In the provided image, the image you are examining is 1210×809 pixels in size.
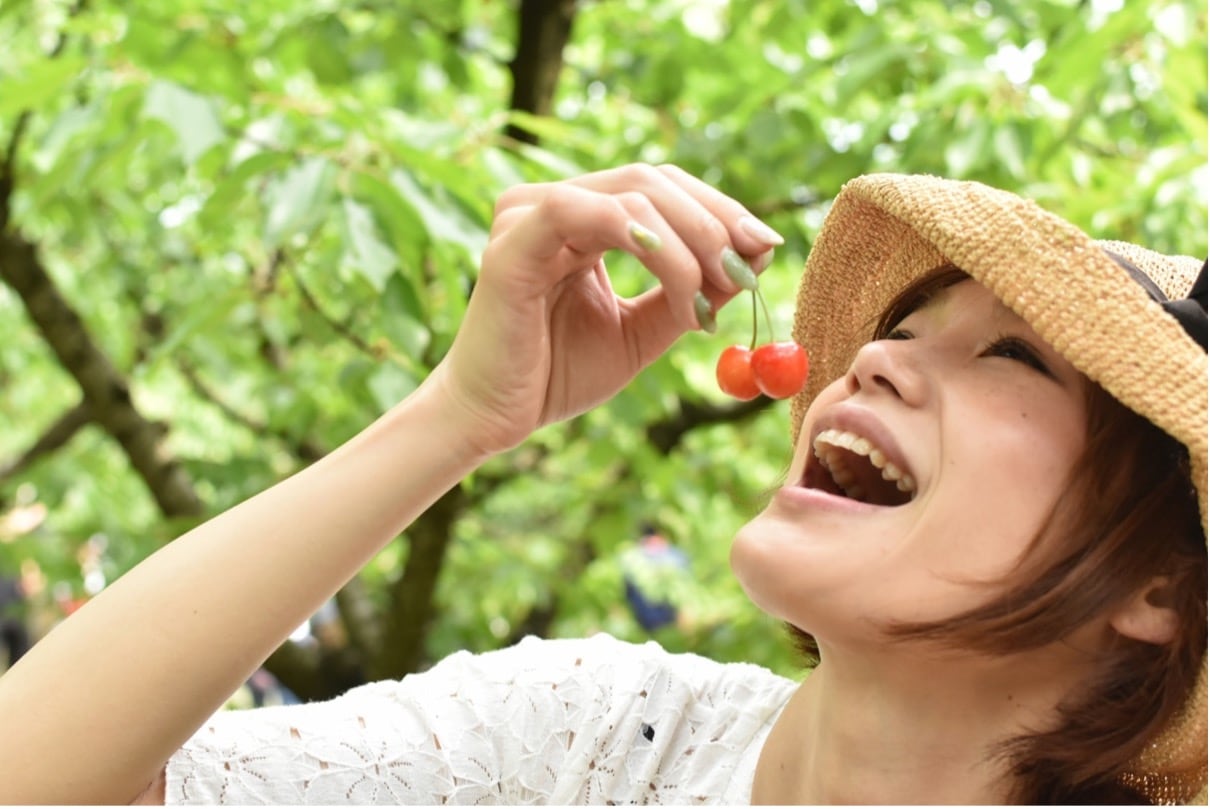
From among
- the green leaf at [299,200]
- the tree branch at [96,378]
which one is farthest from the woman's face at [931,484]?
the tree branch at [96,378]

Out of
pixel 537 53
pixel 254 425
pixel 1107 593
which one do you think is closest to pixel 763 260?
pixel 1107 593

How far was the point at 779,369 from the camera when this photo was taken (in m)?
1.14

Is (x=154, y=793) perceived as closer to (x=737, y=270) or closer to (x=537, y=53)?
(x=737, y=270)

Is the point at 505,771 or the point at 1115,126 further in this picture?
the point at 1115,126

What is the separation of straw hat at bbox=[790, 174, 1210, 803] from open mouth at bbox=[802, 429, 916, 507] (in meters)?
0.18

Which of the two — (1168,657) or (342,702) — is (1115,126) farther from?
(342,702)

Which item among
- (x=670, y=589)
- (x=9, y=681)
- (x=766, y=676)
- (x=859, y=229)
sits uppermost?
(x=859, y=229)

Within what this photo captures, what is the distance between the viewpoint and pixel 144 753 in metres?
1.05

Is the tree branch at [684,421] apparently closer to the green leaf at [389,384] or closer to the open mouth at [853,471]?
the green leaf at [389,384]

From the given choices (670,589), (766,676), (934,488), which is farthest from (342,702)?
(670,589)

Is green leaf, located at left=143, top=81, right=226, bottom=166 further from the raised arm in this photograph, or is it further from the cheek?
the cheek

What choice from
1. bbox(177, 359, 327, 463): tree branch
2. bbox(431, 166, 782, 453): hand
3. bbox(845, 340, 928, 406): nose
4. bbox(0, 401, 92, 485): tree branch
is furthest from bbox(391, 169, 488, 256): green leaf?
bbox(0, 401, 92, 485): tree branch

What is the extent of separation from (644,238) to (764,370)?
230 millimetres

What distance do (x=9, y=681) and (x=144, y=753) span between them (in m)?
0.13
